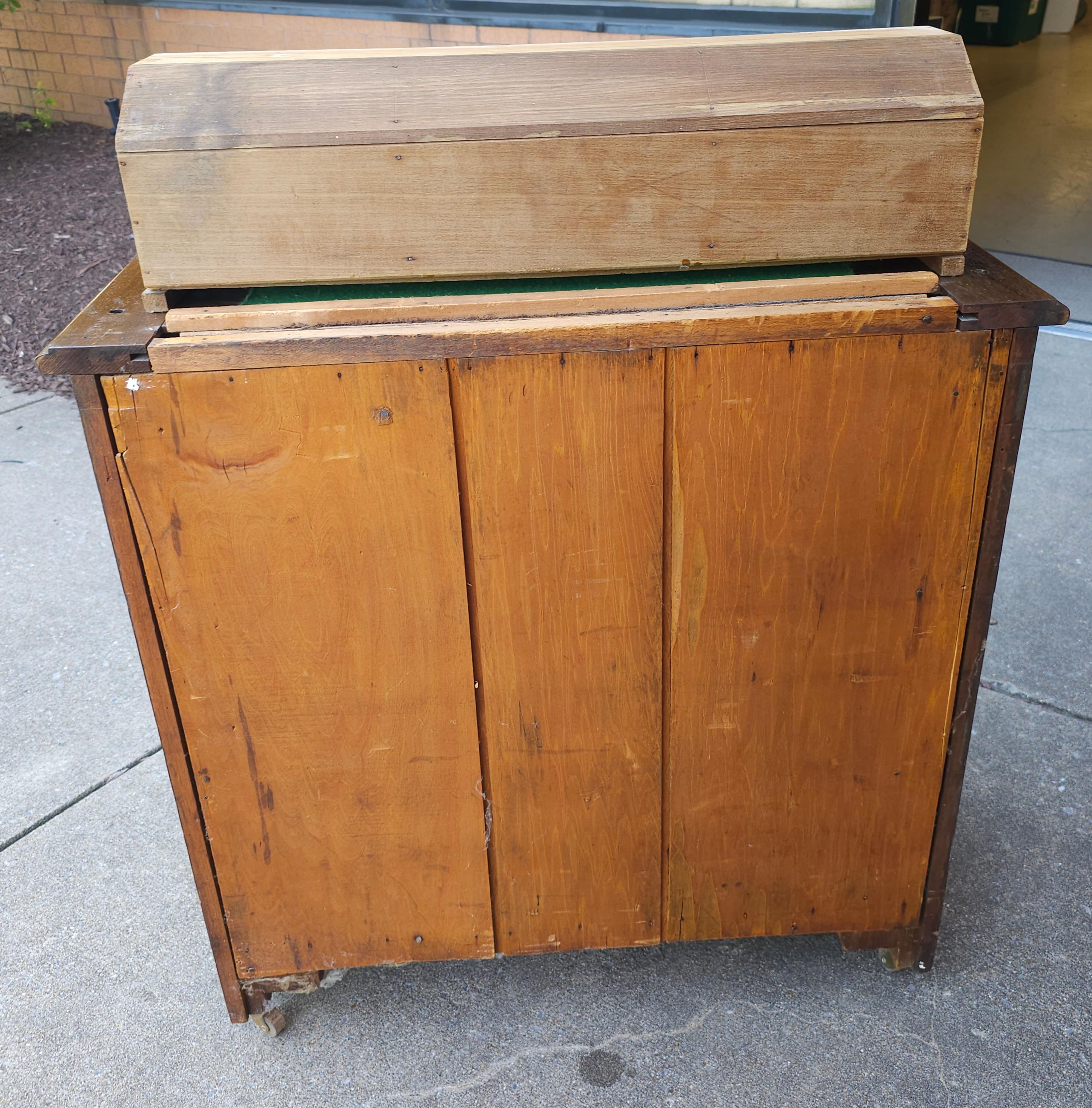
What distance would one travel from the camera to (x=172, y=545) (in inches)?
65.0

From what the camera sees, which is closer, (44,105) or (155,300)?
(155,300)

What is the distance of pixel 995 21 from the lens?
11922 millimetres

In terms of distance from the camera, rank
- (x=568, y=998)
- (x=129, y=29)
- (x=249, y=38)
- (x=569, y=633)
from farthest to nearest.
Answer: (x=129, y=29) < (x=249, y=38) < (x=568, y=998) < (x=569, y=633)

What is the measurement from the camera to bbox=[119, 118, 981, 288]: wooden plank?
1516 mm

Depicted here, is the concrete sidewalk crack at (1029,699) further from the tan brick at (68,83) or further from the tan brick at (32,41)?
the tan brick at (32,41)

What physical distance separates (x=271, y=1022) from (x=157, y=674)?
79cm

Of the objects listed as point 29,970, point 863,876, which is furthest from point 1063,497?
point 29,970

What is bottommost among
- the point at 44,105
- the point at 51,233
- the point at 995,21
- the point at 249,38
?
the point at 51,233

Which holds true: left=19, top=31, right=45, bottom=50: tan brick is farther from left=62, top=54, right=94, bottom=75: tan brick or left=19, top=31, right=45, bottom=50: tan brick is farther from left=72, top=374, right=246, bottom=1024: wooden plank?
left=72, top=374, right=246, bottom=1024: wooden plank

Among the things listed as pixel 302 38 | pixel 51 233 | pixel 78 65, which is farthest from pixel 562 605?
pixel 78 65

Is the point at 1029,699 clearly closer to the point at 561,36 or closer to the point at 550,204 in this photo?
the point at 550,204

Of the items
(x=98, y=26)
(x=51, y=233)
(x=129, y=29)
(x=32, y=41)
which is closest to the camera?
(x=51, y=233)

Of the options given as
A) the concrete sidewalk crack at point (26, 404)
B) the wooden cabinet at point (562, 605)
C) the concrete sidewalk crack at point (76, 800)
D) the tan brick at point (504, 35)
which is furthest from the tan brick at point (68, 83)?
the wooden cabinet at point (562, 605)

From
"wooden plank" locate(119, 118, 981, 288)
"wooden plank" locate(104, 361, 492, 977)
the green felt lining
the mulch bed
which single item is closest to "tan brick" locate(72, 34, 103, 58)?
the mulch bed
